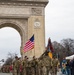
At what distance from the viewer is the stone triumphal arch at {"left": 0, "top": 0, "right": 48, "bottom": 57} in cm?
2977

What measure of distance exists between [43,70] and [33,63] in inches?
35.0

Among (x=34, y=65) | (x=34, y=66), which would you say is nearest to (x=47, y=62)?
(x=34, y=65)

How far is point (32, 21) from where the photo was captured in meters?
29.8

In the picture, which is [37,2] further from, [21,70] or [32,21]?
[21,70]

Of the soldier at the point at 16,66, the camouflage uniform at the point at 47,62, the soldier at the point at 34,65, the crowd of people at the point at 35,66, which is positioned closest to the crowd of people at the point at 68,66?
the crowd of people at the point at 35,66

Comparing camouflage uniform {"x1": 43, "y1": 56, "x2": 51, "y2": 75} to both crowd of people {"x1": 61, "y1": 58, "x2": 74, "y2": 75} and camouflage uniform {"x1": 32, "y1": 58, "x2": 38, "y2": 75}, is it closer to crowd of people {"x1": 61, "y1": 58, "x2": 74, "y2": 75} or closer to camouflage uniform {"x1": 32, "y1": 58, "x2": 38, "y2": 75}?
camouflage uniform {"x1": 32, "y1": 58, "x2": 38, "y2": 75}

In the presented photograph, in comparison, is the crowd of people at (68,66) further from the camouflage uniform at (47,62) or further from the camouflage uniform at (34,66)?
the camouflage uniform at (34,66)

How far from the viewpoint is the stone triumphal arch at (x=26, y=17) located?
97.7 feet

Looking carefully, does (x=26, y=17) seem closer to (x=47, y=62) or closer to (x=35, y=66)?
(x=35, y=66)

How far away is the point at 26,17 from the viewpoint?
30.0 meters

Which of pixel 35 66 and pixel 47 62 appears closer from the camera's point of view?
pixel 47 62

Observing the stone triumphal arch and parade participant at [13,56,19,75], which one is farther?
the stone triumphal arch

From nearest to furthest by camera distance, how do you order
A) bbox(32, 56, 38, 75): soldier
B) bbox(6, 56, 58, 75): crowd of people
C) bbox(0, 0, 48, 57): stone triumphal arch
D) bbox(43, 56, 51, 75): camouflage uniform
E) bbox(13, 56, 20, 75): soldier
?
bbox(43, 56, 51, 75): camouflage uniform, bbox(6, 56, 58, 75): crowd of people, bbox(32, 56, 38, 75): soldier, bbox(13, 56, 20, 75): soldier, bbox(0, 0, 48, 57): stone triumphal arch

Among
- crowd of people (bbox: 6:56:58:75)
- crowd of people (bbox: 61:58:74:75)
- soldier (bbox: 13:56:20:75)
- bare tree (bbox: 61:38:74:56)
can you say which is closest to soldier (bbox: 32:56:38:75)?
crowd of people (bbox: 6:56:58:75)
